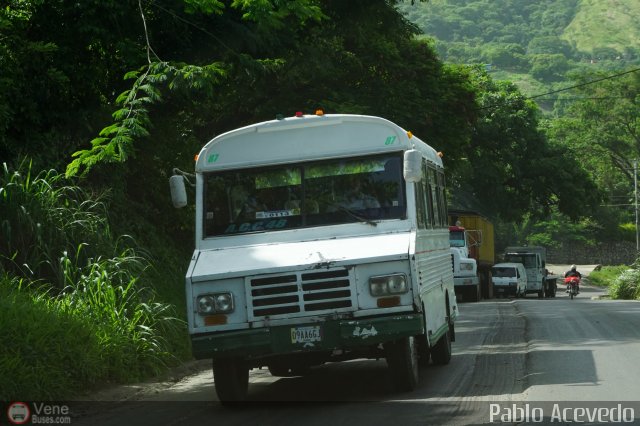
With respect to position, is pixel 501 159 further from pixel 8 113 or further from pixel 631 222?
pixel 631 222

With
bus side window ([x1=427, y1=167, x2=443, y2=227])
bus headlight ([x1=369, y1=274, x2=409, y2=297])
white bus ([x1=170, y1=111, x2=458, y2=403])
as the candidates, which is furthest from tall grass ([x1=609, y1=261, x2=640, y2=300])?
bus headlight ([x1=369, y1=274, x2=409, y2=297])

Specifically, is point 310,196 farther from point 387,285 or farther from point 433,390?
point 433,390

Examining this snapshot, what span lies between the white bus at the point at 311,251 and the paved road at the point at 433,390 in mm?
430

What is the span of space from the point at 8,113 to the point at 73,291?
253 cm

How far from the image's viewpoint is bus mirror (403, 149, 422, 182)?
36.6ft

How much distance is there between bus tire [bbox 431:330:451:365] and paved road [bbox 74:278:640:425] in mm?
166

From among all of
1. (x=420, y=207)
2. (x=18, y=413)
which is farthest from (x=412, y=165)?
(x=18, y=413)

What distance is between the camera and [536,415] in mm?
9273

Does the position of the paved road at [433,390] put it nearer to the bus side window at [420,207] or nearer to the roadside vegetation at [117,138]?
the roadside vegetation at [117,138]

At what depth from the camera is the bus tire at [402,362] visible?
35.1 feet

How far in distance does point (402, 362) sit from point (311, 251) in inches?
58.0

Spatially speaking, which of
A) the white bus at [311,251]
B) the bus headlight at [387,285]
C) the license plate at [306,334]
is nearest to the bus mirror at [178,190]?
the white bus at [311,251]

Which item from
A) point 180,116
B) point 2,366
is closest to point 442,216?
point 2,366

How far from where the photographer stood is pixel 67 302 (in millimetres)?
12656
